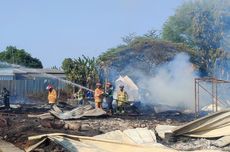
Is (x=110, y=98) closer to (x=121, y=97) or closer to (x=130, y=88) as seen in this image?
(x=121, y=97)

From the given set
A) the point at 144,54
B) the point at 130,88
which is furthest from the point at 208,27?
the point at 130,88

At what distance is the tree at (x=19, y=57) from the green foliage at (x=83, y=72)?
1368 inches

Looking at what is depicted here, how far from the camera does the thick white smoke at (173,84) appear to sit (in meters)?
33.5

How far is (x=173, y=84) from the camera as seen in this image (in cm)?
3631

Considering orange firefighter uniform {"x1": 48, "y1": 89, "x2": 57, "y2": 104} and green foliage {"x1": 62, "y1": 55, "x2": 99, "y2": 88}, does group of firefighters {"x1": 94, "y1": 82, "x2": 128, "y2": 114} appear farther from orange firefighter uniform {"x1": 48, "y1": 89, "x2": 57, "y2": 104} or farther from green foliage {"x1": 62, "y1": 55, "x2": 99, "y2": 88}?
green foliage {"x1": 62, "y1": 55, "x2": 99, "y2": 88}

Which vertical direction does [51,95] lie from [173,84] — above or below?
below

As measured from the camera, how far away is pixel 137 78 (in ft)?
138

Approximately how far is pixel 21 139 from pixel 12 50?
69.5 metres

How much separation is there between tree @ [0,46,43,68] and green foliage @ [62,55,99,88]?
34.8 meters

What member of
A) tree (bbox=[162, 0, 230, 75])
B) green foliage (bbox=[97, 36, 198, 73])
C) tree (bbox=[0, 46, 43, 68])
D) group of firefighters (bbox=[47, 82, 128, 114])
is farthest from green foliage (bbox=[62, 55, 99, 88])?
tree (bbox=[0, 46, 43, 68])

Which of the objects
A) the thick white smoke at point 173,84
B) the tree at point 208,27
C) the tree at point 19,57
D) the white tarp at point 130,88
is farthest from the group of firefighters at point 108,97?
the tree at point 19,57

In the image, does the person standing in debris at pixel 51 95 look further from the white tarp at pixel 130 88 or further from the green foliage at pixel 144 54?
the green foliage at pixel 144 54

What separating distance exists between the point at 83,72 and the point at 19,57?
3819cm

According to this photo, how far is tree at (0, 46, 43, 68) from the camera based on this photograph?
251 ft
